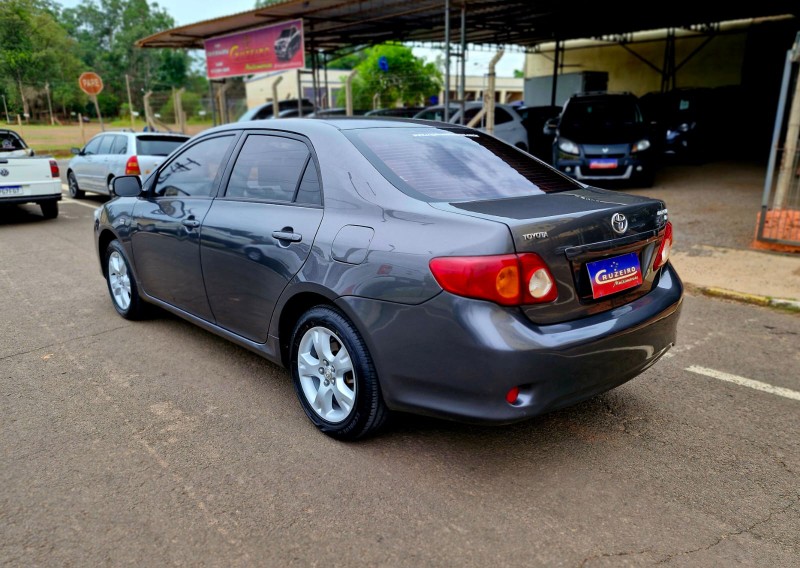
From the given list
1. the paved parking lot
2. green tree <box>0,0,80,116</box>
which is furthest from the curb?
green tree <box>0,0,80,116</box>

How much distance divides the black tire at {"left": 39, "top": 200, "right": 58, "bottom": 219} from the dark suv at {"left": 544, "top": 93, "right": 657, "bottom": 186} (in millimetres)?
8970

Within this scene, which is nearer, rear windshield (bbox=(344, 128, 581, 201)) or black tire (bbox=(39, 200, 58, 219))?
rear windshield (bbox=(344, 128, 581, 201))

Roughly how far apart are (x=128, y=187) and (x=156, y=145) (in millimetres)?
6846

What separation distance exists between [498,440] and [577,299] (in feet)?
3.02

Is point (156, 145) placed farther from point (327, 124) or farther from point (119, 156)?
point (327, 124)

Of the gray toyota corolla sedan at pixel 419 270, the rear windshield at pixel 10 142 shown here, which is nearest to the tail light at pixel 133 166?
the rear windshield at pixel 10 142

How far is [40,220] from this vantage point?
34.3 ft

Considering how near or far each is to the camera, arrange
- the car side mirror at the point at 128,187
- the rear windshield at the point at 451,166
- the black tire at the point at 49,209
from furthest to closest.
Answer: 1. the black tire at the point at 49,209
2. the car side mirror at the point at 128,187
3. the rear windshield at the point at 451,166

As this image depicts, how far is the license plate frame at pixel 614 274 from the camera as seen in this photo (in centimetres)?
279

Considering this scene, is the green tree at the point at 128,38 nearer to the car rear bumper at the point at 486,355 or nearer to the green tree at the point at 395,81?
the green tree at the point at 395,81

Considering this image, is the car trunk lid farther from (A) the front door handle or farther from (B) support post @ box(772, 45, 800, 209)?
(B) support post @ box(772, 45, 800, 209)

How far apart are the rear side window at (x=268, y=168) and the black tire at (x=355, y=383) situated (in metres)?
0.74

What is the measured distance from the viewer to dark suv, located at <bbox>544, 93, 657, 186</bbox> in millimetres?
11367

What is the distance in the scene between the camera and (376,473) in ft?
9.46
